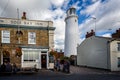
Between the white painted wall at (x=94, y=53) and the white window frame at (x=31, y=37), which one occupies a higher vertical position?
the white window frame at (x=31, y=37)

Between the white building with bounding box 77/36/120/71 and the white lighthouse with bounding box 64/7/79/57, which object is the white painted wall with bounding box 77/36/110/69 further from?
the white lighthouse with bounding box 64/7/79/57

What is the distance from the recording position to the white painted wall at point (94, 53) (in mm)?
29141

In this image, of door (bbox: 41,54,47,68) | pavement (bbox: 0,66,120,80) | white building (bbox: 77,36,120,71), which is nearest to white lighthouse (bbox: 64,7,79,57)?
white building (bbox: 77,36,120,71)

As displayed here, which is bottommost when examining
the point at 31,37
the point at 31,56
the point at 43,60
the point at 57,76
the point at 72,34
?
the point at 57,76

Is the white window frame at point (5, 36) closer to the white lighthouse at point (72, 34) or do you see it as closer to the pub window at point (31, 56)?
the pub window at point (31, 56)

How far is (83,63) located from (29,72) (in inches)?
756

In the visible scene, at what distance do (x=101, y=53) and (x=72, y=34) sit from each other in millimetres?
16138

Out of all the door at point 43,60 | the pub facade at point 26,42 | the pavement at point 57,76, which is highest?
the pub facade at point 26,42

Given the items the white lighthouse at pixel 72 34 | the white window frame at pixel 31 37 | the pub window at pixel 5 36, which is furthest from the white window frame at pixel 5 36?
the white lighthouse at pixel 72 34

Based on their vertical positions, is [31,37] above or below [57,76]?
above

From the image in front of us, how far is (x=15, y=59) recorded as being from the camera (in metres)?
25.0

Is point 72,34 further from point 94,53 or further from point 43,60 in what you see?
point 43,60

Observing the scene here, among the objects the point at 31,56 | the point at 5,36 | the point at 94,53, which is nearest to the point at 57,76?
the point at 31,56

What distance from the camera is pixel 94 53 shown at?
3266 centimetres
